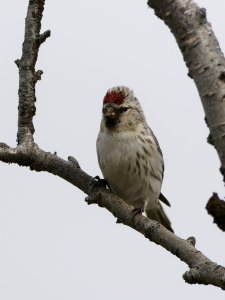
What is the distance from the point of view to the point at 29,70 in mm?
3854

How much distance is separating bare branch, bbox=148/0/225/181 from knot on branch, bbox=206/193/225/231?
1.12ft

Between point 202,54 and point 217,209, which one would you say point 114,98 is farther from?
point 202,54

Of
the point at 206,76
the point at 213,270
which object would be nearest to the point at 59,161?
the point at 213,270

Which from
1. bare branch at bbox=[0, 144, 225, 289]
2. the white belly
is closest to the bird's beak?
the white belly

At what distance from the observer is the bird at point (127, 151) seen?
5.71 m

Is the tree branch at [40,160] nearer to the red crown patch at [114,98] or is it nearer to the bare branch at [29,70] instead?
→ the bare branch at [29,70]

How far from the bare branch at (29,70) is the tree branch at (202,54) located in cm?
203

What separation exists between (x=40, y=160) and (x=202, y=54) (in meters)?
2.33

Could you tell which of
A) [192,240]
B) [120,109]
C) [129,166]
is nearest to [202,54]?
[192,240]

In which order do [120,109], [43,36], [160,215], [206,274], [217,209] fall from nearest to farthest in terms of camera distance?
[217,209]
[206,274]
[43,36]
[120,109]
[160,215]

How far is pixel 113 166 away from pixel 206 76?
13.2 ft

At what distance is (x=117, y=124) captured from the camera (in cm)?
584

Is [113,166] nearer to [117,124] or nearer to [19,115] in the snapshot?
[117,124]

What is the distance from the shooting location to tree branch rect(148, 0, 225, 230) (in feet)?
5.40
